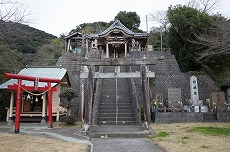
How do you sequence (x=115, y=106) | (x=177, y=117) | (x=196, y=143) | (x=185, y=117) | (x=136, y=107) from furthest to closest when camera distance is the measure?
(x=185, y=117)
(x=177, y=117)
(x=115, y=106)
(x=136, y=107)
(x=196, y=143)

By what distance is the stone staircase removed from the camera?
1254cm

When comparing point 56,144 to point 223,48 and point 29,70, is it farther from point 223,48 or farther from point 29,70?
point 29,70

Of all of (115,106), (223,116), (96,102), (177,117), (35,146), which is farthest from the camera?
(223,116)

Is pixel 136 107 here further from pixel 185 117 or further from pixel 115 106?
pixel 185 117

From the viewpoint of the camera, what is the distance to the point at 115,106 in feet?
45.4

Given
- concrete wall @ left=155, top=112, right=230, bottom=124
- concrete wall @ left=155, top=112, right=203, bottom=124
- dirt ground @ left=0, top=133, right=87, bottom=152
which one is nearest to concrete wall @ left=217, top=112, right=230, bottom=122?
concrete wall @ left=155, top=112, right=230, bottom=124

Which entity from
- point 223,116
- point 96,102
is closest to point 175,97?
point 223,116

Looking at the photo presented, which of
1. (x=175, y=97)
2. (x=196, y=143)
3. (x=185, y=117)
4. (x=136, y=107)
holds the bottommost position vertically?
(x=196, y=143)

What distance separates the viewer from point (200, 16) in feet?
69.6

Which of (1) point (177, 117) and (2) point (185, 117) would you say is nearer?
(1) point (177, 117)

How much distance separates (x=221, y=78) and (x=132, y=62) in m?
13.0

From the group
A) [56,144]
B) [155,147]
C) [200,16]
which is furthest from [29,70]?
[200,16]

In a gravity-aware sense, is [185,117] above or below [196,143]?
above

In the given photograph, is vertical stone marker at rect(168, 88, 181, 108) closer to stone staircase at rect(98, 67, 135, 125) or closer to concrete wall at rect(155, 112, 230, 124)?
concrete wall at rect(155, 112, 230, 124)
